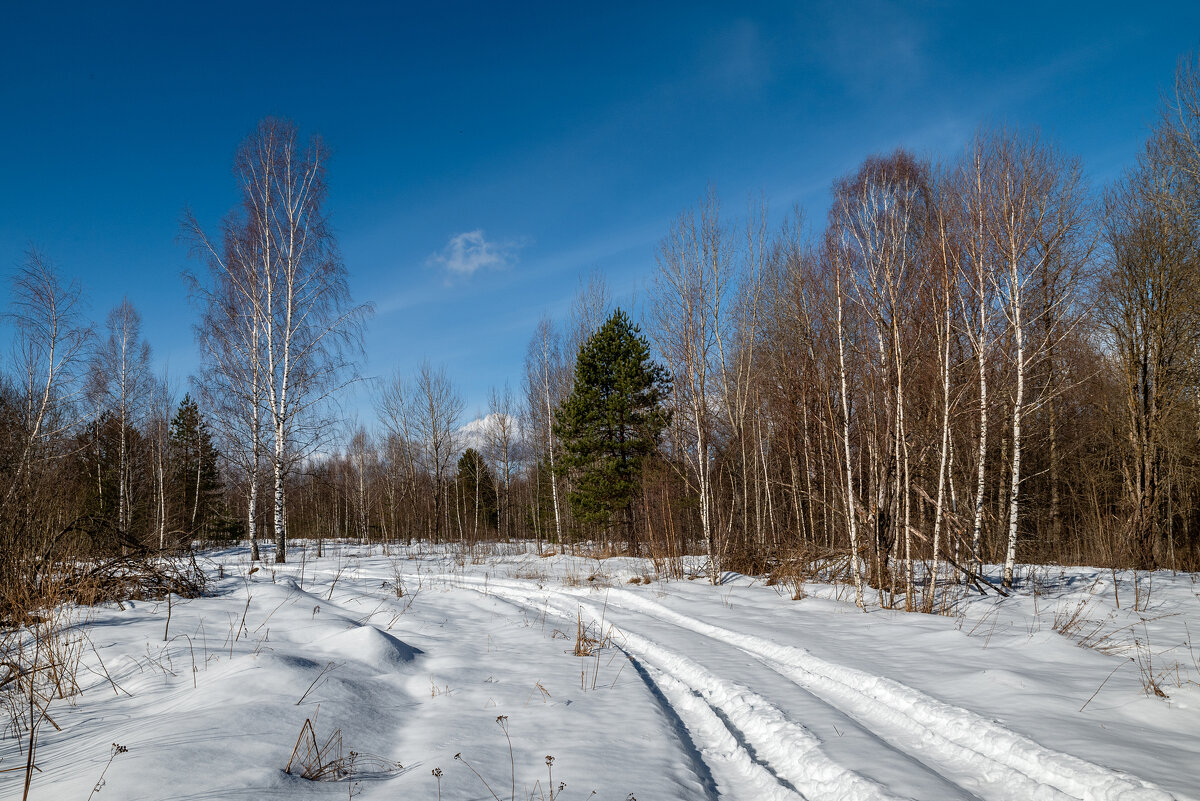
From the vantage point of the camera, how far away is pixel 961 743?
317cm

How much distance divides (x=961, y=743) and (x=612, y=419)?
15257 millimetres

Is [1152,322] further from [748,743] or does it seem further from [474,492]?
[474,492]

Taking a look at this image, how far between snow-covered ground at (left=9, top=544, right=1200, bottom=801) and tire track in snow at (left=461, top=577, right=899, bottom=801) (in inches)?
0.7

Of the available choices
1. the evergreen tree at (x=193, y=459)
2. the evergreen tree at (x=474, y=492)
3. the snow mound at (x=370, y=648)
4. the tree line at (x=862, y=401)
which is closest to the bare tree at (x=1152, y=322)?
the tree line at (x=862, y=401)

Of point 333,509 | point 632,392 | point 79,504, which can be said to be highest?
point 632,392

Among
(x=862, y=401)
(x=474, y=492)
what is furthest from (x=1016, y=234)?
(x=474, y=492)

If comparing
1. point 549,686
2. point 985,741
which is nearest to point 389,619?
point 549,686

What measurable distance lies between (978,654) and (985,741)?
2.11 metres

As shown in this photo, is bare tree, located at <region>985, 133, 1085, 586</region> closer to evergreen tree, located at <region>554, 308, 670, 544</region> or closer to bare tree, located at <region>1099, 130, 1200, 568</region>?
bare tree, located at <region>1099, 130, 1200, 568</region>

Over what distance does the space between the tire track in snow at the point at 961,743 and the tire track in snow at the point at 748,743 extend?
1.99 feet

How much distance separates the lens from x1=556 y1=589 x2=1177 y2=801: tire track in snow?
2580mm

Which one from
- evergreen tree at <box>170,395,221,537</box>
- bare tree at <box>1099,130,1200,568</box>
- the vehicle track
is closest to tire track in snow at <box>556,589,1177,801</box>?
the vehicle track

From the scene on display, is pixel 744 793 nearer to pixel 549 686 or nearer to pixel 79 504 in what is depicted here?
pixel 549 686

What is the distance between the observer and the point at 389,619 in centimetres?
610
